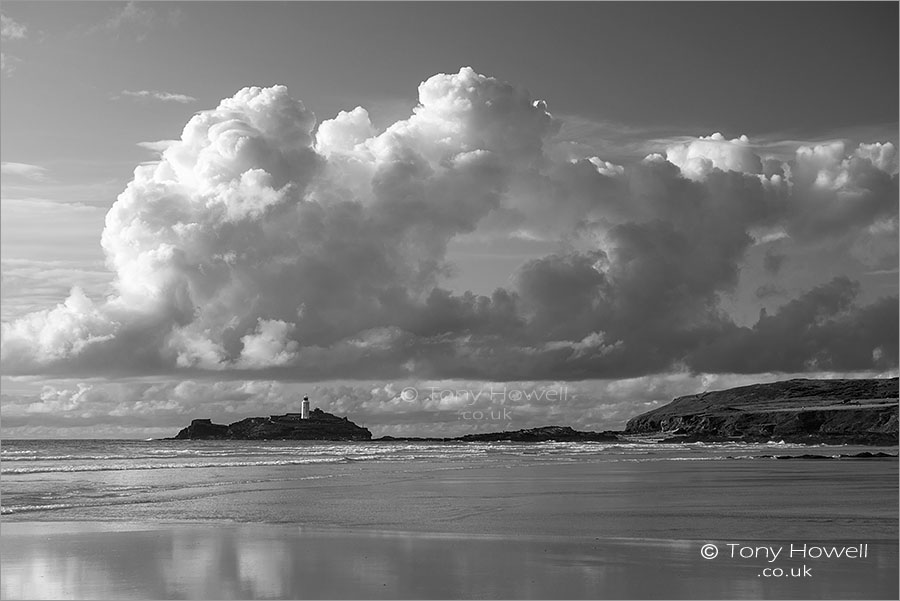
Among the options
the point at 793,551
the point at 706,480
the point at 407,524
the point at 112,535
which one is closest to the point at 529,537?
the point at 407,524

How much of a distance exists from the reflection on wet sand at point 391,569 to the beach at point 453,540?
0.14 ft

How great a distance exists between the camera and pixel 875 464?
4759 centimetres

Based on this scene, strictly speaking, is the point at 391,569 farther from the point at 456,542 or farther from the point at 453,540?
the point at 453,540

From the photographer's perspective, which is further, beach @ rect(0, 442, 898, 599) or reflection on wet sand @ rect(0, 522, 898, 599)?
beach @ rect(0, 442, 898, 599)

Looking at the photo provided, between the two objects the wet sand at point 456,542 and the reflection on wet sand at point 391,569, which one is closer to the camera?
the reflection on wet sand at point 391,569

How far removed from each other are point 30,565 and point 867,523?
16991 mm

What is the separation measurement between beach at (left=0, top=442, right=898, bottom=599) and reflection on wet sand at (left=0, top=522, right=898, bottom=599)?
43 millimetres

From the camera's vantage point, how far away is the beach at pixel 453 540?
13492 millimetres

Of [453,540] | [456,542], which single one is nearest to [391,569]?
[456,542]

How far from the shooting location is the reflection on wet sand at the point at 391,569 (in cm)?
1312

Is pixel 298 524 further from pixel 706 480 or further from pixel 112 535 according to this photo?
pixel 706 480

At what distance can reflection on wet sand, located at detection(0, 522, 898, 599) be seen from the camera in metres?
13.1

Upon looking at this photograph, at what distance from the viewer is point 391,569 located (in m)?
14.9

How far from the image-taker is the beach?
44.3 ft
